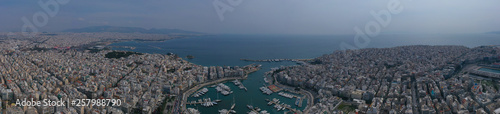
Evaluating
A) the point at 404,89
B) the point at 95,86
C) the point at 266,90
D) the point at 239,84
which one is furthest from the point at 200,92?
the point at 404,89

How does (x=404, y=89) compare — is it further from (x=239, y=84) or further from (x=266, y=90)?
(x=239, y=84)

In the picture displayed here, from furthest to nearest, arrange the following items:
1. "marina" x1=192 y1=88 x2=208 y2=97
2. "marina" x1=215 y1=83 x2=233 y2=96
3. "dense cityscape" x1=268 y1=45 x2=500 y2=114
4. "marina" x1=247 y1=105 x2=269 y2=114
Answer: "marina" x1=215 y1=83 x2=233 y2=96 < "marina" x1=192 y1=88 x2=208 y2=97 < "marina" x1=247 y1=105 x2=269 y2=114 < "dense cityscape" x1=268 y1=45 x2=500 y2=114

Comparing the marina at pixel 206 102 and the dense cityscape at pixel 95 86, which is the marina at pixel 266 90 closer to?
the marina at pixel 206 102

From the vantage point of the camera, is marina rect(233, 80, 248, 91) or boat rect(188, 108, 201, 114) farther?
marina rect(233, 80, 248, 91)

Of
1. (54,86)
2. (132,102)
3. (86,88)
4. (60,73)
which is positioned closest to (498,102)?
(132,102)

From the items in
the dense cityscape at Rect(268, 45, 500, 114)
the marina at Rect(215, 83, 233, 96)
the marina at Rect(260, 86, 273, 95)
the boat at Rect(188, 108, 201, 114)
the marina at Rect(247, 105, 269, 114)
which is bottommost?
the boat at Rect(188, 108, 201, 114)

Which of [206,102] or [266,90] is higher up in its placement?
[266,90]

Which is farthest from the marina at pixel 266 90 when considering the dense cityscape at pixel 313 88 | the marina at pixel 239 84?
the marina at pixel 239 84

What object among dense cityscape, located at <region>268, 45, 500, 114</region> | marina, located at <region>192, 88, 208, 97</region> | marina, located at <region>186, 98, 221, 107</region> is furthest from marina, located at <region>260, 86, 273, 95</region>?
marina, located at <region>192, 88, 208, 97</region>

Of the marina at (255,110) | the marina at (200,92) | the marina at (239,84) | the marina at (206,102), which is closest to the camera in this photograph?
the marina at (255,110)

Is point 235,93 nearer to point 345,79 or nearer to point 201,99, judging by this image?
point 201,99

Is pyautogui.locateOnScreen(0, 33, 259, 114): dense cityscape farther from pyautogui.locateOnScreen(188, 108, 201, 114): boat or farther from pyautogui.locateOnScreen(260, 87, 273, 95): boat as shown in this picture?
pyautogui.locateOnScreen(260, 87, 273, 95): boat
